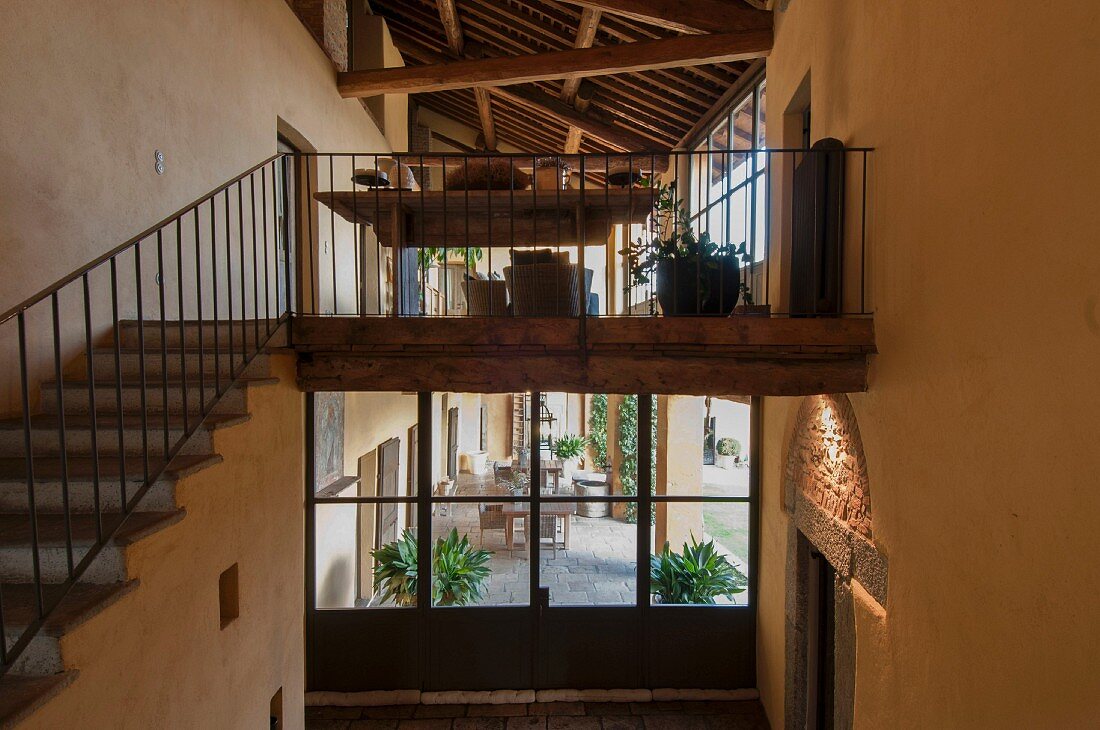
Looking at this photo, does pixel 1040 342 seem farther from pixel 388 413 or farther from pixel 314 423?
pixel 388 413

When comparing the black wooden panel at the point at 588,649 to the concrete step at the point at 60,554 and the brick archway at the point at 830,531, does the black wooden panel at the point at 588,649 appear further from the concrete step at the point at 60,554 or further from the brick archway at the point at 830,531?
the concrete step at the point at 60,554

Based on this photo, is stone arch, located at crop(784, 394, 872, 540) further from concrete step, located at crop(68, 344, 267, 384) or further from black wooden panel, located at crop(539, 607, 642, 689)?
concrete step, located at crop(68, 344, 267, 384)

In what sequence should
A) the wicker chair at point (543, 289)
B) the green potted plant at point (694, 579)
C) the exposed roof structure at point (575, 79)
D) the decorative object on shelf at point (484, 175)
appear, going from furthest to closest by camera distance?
the exposed roof structure at point (575, 79)
the green potted plant at point (694, 579)
the decorative object on shelf at point (484, 175)
the wicker chair at point (543, 289)

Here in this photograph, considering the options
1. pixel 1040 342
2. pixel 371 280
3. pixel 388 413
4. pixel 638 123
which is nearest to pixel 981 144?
pixel 1040 342

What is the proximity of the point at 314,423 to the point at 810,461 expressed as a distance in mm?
3833

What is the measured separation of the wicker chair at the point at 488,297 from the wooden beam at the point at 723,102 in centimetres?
315

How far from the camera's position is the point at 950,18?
225 centimetres

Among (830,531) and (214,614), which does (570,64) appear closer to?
(830,531)

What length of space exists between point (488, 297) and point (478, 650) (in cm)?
302

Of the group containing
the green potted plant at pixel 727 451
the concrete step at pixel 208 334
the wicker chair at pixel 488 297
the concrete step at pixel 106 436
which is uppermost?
the wicker chair at pixel 488 297

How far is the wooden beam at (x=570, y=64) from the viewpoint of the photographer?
491 cm

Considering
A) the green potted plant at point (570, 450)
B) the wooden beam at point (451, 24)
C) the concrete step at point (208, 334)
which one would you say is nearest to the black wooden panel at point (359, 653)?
the concrete step at point (208, 334)

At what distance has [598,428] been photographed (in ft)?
39.1

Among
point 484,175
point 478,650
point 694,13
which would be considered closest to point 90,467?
point 484,175
